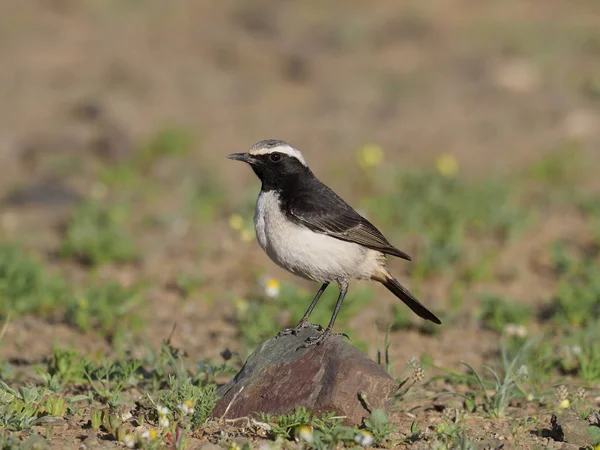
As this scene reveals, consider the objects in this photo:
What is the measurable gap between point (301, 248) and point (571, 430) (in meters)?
2.27

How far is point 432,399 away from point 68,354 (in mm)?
2941

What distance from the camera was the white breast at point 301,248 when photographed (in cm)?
647

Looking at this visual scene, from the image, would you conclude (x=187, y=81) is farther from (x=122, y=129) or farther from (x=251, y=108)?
(x=122, y=129)

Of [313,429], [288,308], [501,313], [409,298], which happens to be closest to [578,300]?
[501,313]

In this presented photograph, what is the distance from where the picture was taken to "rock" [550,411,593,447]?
19.2ft

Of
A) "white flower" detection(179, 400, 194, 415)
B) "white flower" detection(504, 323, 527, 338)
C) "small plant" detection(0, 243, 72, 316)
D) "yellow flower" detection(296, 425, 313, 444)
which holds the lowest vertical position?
"small plant" detection(0, 243, 72, 316)

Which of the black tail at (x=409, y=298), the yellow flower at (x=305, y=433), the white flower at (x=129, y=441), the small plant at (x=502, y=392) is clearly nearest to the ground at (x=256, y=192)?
the small plant at (x=502, y=392)

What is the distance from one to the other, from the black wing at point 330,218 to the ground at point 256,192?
0.92 meters

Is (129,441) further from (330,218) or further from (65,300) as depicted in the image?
(65,300)

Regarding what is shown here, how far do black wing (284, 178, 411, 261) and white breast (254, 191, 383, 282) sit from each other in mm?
A: 57

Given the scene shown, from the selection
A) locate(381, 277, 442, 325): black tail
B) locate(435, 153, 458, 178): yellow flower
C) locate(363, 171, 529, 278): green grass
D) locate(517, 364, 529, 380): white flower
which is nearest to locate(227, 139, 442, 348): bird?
locate(381, 277, 442, 325): black tail

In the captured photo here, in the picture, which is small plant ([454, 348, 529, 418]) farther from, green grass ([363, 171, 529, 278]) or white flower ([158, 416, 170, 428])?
green grass ([363, 171, 529, 278])

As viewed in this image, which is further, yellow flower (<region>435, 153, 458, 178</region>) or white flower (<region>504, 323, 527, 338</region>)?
yellow flower (<region>435, 153, 458, 178</region>)

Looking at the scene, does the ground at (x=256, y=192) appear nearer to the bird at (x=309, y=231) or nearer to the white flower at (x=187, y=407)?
the white flower at (x=187, y=407)
